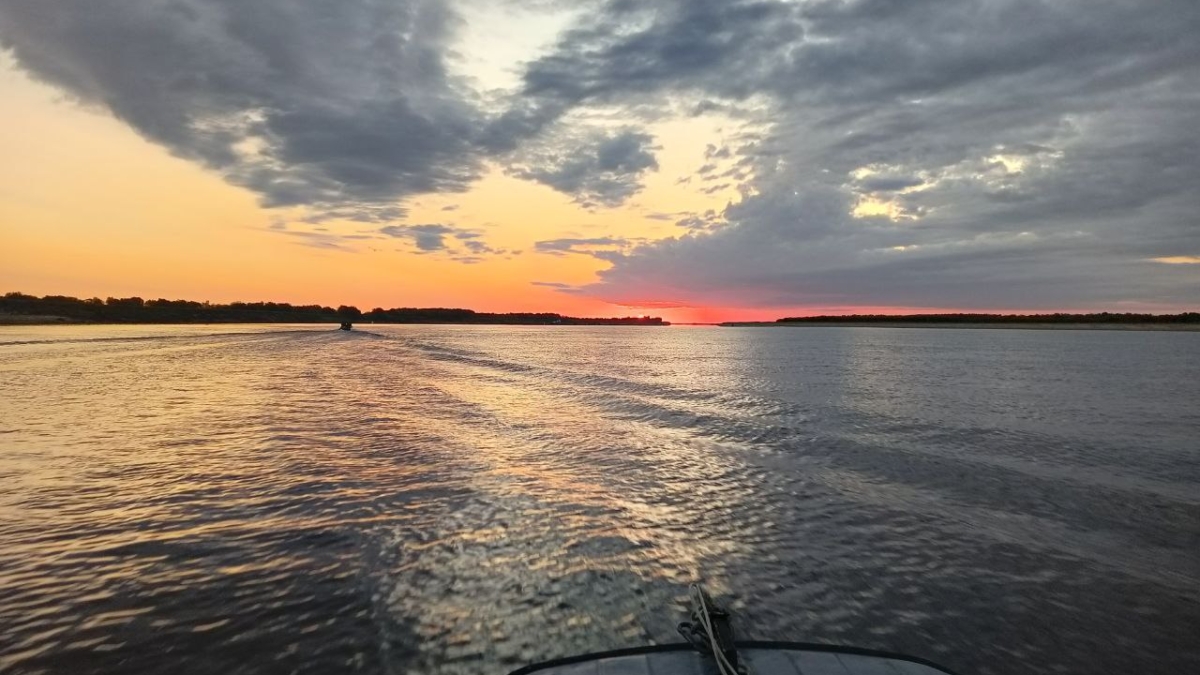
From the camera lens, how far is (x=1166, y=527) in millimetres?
10797

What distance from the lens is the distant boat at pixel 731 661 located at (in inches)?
198

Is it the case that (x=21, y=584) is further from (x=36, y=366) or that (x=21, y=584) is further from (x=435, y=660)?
(x=36, y=366)

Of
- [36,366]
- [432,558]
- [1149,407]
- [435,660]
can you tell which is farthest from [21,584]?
[36,366]

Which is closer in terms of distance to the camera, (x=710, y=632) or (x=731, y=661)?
(x=731, y=661)

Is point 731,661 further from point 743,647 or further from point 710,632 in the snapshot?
point 743,647

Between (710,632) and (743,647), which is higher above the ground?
(710,632)

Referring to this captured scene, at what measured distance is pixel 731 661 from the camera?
5121 mm

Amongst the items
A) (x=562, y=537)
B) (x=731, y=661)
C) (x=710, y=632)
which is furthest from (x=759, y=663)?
(x=562, y=537)

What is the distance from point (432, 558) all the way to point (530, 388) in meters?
25.5

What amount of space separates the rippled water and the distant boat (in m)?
1.00

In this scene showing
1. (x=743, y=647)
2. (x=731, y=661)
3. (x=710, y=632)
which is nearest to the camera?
(x=731, y=661)

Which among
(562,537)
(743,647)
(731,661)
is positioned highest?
(731,661)

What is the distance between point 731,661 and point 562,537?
497cm

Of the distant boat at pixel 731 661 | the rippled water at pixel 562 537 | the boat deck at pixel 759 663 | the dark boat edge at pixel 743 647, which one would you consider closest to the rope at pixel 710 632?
the distant boat at pixel 731 661
